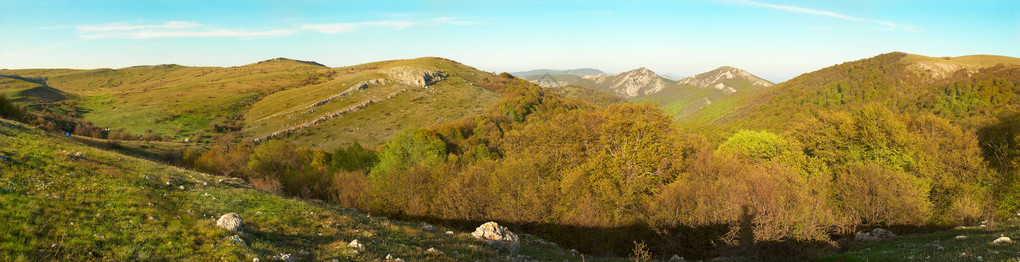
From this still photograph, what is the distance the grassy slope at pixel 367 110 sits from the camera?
10962 centimetres

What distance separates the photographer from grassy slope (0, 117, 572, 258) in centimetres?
1070

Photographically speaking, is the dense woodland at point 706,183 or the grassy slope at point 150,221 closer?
the grassy slope at point 150,221

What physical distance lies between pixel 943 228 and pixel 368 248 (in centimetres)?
5036

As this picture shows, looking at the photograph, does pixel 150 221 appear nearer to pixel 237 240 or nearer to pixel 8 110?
pixel 237 240

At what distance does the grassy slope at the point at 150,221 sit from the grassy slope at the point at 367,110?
87075mm

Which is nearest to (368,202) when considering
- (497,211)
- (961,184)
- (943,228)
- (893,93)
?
(497,211)

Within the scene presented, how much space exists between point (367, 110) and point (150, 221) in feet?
407

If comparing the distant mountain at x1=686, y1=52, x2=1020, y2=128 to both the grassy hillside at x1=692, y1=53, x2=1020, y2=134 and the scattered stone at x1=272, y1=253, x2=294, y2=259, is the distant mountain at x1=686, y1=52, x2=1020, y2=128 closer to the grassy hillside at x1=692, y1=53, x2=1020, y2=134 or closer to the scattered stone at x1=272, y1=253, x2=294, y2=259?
the grassy hillside at x1=692, y1=53, x2=1020, y2=134

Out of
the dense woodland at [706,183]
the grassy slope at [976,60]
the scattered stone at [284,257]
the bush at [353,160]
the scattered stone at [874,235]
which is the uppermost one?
the grassy slope at [976,60]

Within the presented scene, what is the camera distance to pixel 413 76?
547ft

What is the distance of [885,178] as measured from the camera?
33469 mm

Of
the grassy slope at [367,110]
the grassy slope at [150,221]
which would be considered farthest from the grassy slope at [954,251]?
the grassy slope at [367,110]

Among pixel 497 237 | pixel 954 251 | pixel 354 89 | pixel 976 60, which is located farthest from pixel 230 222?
pixel 976 60

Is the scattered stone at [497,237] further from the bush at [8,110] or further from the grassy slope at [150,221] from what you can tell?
the bush at [8,110]
